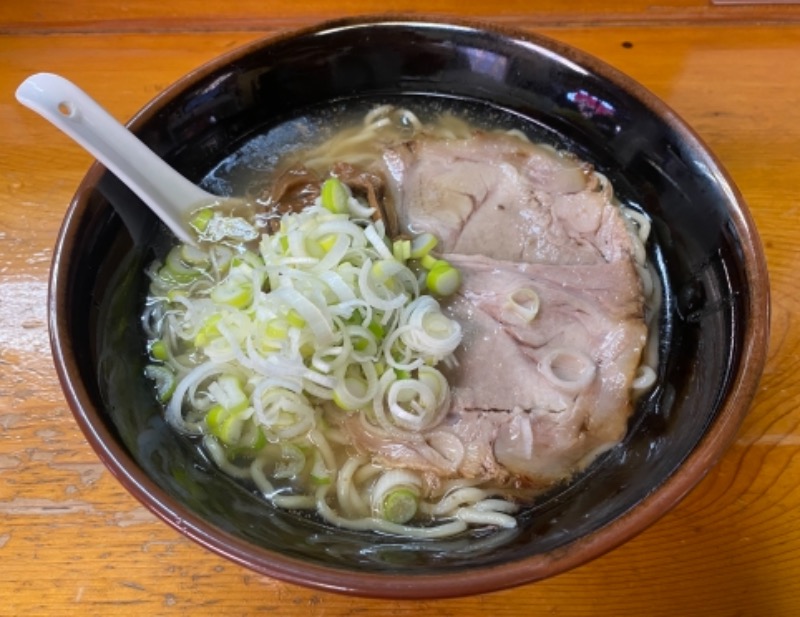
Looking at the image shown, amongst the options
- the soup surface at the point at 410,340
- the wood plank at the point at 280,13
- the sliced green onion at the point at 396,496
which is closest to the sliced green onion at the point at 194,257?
the soup surface at the point at 410,340

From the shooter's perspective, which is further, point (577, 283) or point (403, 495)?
point (577, 283)

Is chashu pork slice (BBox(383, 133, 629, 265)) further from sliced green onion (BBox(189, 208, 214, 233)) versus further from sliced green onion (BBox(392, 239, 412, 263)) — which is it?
sliced green onion (BBox(189, 208, 214, 233))

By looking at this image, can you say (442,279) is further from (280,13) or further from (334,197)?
(280,13)

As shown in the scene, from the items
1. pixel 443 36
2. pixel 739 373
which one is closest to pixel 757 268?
pixel 739 373

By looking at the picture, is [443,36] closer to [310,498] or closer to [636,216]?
[636,216]

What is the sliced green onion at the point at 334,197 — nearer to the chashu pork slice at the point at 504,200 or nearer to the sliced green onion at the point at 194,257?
the chashu pork slice at the point at 504,200

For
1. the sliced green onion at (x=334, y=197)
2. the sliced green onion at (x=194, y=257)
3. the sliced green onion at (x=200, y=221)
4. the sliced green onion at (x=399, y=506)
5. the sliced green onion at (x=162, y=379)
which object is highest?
the sliced green onion at (x=334, y=197)

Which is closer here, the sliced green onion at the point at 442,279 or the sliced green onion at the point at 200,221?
the sliced green onion at the point at 442,279
